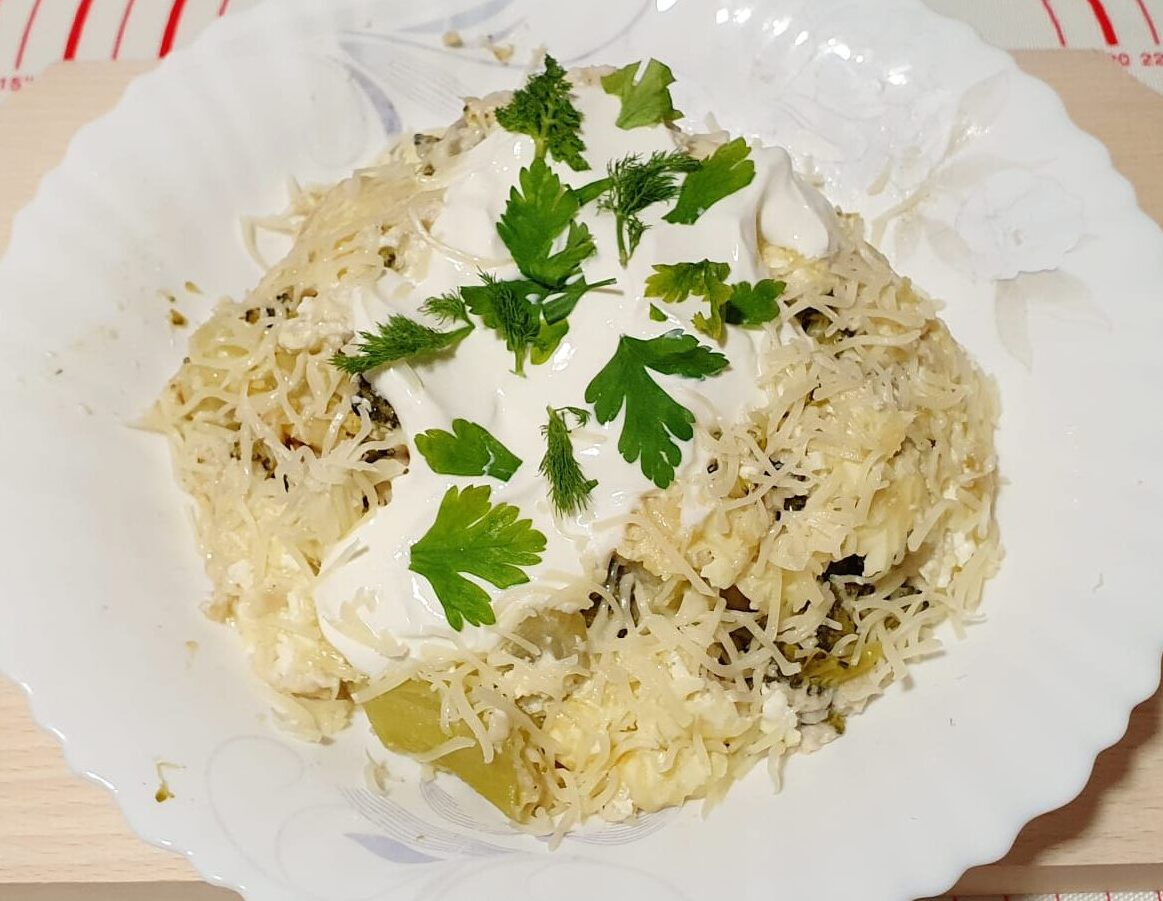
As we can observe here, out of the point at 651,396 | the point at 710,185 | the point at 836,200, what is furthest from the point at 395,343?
the point at 836,200

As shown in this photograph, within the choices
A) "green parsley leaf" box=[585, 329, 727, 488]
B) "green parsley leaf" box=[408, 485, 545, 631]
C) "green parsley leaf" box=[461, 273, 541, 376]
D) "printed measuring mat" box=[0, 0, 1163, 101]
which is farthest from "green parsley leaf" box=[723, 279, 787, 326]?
"printed measuring mat" box=[0, 0, 1163, 101]

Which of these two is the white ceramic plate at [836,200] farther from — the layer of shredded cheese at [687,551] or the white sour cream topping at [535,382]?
the white sour cream topping at [535,382]

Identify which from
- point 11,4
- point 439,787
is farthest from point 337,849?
point 11,4

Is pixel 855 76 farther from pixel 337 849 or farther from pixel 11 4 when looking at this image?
pixel 11 4

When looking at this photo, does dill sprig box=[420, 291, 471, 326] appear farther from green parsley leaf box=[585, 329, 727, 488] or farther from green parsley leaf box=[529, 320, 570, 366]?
green parsley leaf box=[585, 329, 727, 488]

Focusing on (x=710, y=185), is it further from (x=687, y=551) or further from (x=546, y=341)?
(x=687, y=551)

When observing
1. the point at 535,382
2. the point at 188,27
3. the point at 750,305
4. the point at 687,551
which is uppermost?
the point at 188,27

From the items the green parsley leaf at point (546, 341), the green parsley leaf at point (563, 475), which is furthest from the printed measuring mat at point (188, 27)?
the green parsley leaf at point (563, 475)
